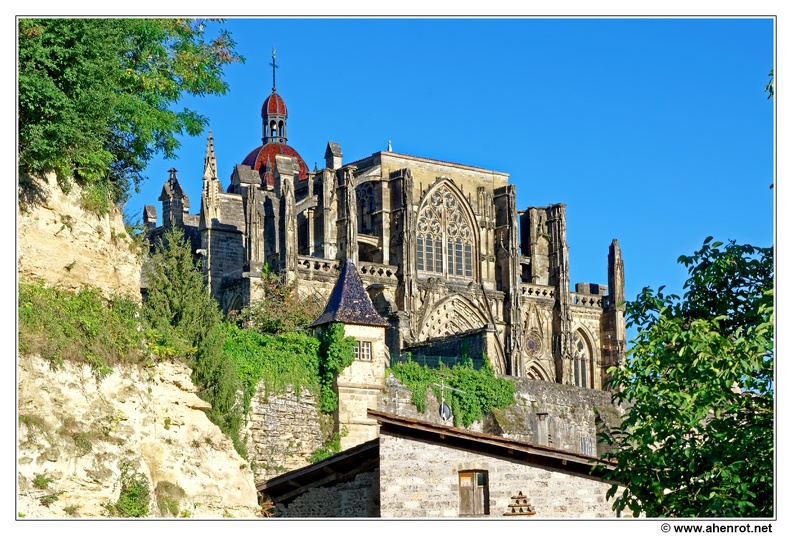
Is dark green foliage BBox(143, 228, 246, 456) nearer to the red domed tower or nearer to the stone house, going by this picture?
the stone house

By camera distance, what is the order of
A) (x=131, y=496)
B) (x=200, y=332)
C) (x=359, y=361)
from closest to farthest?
(x=131, y=496) → (x=200, y=332) → (x=359, y=361)

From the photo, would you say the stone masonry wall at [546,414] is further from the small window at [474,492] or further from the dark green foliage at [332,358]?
the small window at [474,492]

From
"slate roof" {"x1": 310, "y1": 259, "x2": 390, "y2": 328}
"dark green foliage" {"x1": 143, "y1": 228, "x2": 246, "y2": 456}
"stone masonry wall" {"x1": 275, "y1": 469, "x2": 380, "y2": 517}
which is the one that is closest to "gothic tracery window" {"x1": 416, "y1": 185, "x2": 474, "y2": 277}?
"slate roof" {"x1": 310, "y1": 259, "x2": 390, "y2": 328}

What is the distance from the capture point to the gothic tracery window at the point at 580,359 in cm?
7156

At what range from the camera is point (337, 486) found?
35.3 metres

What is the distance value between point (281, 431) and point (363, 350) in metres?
3.12

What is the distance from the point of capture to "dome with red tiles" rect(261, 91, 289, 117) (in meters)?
108

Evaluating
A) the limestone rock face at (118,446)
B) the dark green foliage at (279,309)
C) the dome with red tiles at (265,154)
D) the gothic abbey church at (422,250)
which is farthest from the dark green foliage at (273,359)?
the dome with red tiles at (265,154)

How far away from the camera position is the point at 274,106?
108m

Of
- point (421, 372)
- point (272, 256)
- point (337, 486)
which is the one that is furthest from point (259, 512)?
point (272, 256)

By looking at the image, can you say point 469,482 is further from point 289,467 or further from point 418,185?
point 418,185

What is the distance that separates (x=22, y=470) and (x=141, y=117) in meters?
7.70

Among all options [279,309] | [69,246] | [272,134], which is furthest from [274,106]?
[69,246]

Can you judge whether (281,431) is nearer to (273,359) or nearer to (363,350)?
(273,359)
